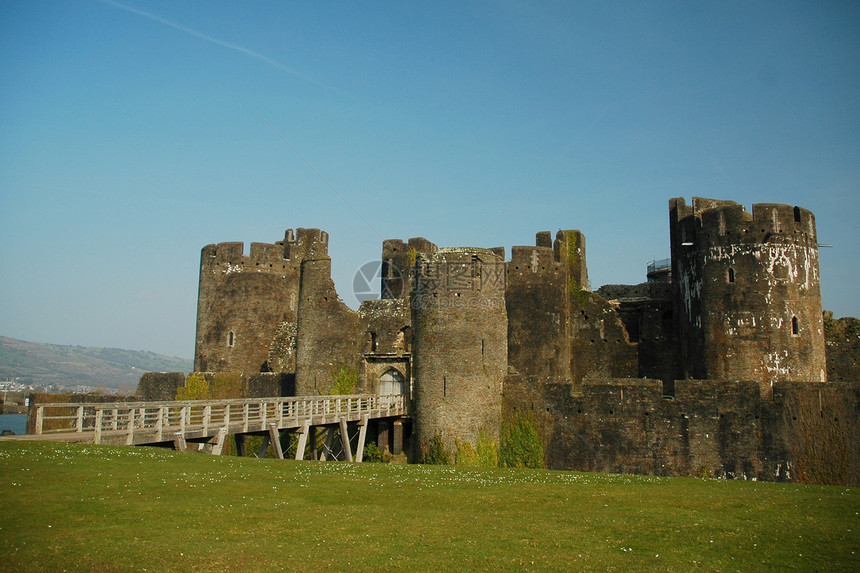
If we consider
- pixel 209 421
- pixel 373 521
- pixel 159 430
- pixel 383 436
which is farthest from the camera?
pixel 383 436

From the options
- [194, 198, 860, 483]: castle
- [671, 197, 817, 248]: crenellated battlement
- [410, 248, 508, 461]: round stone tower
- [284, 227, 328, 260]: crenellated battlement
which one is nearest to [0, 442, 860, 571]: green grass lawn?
[194, 198, 860, 483]: castle

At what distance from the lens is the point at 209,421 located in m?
20.8

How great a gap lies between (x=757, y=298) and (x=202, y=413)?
2183cm

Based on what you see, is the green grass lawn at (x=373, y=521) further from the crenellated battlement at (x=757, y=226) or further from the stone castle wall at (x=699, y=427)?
the crenellated battlement at (x=757, y=226)

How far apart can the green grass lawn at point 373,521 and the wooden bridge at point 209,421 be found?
4.58 feet

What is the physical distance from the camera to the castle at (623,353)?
2597 cm

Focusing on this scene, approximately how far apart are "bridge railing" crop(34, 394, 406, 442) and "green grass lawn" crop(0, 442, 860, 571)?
1464mm

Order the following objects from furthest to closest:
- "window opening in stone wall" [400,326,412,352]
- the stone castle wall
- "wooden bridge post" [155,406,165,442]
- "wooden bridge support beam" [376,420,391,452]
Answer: "window opening in stone wall" [400,326,412,352] → "wooden bridge support beam" [376,420,391,452] → the stone castle wall → "wooden bridge post" [155,406,165,442]

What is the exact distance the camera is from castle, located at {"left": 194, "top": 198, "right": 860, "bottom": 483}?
2597cm

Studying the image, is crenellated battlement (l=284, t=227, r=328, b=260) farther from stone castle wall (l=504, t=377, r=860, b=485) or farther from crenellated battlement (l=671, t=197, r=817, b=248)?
crenellated battlement (l=671, t=197, r=817, b=248)

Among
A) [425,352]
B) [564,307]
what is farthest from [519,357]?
A: [425,352]

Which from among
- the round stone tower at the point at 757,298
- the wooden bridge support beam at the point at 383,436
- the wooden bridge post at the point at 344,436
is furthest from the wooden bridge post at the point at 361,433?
the round stone tower at the point at 757,298

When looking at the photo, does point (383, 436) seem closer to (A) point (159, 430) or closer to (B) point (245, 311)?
(A) point (159, 430)

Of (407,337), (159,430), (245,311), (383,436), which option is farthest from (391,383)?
(159,430)
